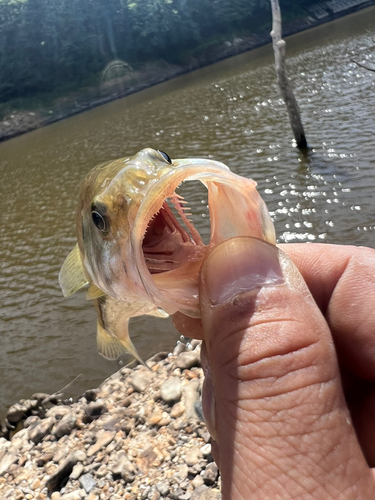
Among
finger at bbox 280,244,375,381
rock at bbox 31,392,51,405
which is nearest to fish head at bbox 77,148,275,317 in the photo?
finger at bbox 280,244,375,381

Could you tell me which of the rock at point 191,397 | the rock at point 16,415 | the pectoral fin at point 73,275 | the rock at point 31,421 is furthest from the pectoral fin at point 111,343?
the rock at point 16,415

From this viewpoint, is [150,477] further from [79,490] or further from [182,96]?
[182,96]

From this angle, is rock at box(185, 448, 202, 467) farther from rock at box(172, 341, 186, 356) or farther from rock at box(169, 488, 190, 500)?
rock at box(172, 341, 186, 356)

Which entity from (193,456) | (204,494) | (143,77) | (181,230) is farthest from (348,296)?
(143,77)

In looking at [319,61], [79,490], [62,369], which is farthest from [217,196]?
[319,61]

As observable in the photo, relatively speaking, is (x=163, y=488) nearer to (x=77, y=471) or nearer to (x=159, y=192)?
(x=77, y=471)
